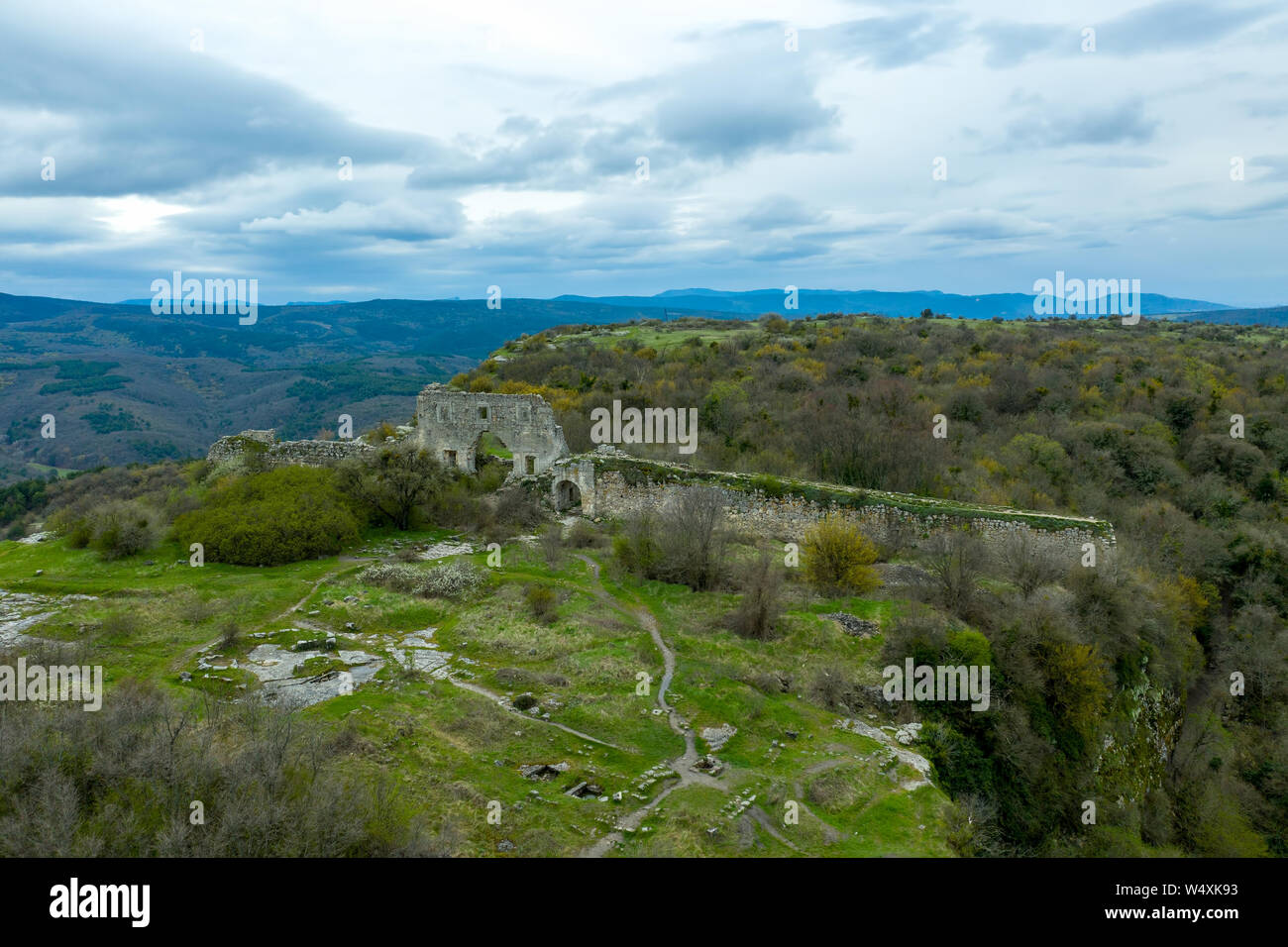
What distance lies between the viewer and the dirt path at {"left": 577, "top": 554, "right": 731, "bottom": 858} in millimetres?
8723

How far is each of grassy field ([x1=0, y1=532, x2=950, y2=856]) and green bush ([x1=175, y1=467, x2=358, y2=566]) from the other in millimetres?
788

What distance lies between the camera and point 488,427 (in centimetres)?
2633

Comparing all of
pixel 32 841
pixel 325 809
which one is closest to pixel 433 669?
pixel 325 809

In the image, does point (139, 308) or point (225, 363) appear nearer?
point (225, 363)

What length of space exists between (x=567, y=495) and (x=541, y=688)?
1305cm

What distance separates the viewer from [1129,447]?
3266cm

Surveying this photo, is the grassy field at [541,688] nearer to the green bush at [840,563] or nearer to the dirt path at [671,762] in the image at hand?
the dirt path at [671,762]

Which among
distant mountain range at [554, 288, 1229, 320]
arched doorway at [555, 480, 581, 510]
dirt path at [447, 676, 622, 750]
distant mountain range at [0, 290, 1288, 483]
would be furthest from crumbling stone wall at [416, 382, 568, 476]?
distant mountain range at [554, 288, 1229, 320]

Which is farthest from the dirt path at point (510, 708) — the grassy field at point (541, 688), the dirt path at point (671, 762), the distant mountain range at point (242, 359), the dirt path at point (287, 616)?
the distant mountain range at point (242, 359)

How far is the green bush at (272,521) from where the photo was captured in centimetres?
1842

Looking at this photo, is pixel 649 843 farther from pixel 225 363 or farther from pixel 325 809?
pixel 225 363

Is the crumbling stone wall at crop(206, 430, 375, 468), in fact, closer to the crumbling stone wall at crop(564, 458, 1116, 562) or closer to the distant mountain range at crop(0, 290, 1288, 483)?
the crumbling stone wall at crop(564, 458, 1116, 562)

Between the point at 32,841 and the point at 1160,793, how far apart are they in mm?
19575

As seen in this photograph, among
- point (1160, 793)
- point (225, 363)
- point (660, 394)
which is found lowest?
point (1160, 793)
